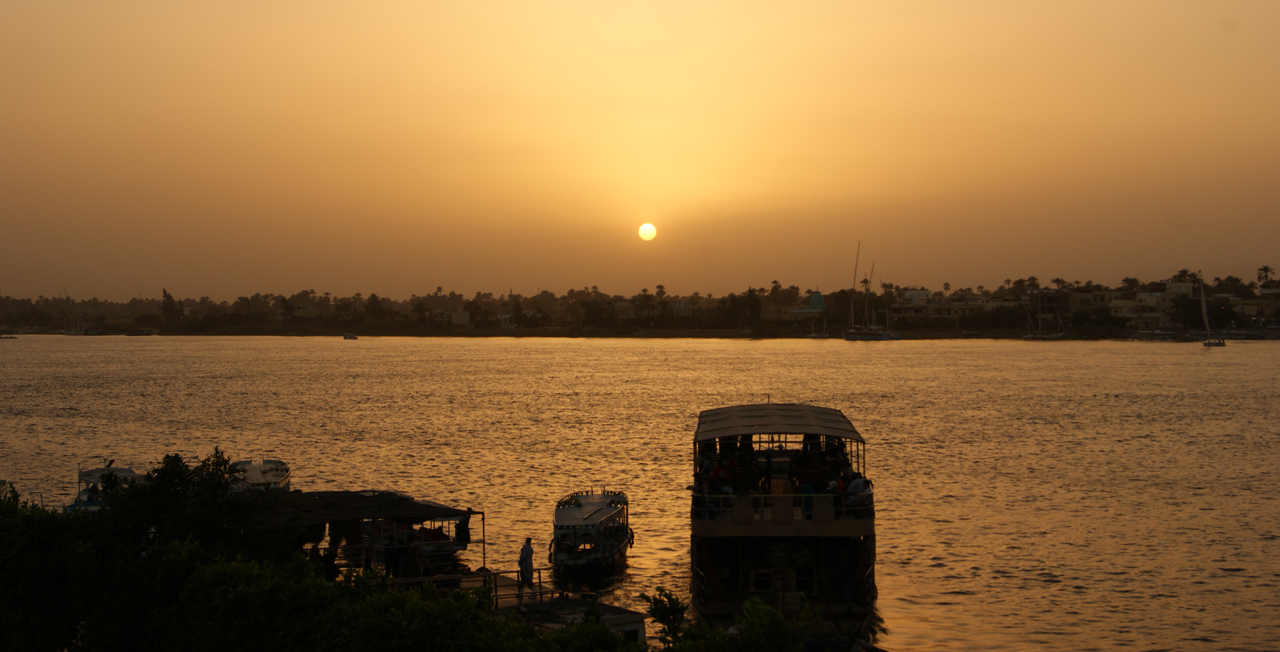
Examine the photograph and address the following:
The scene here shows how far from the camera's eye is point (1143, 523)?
37.4 m

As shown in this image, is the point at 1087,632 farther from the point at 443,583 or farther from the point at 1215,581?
the point at 443,583

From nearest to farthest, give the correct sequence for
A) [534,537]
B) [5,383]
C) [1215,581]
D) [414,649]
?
[414,649]
[1215,581]
[534,537]
[5,383]

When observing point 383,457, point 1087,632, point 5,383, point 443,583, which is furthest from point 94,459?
point 5,383

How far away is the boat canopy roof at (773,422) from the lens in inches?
927

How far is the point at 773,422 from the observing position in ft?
80.4

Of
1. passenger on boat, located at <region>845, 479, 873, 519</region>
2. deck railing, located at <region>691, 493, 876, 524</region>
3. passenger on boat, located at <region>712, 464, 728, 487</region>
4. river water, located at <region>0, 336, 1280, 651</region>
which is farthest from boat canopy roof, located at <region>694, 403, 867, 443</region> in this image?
river water, located at <region>0, 336, 1280, 651</region>

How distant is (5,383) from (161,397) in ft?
123

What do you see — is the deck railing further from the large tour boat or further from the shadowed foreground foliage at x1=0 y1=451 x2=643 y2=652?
the shadowed foreground foliage at x1=0 y1=451 x2=643 y2=652

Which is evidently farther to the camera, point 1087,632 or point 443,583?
point 1087,632

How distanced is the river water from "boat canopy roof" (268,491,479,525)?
5.16 metres

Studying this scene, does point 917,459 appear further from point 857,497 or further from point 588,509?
point 857,497

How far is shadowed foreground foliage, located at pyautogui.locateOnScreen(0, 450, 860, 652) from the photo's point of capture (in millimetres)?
10961

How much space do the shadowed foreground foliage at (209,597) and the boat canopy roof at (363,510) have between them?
7.80 metres

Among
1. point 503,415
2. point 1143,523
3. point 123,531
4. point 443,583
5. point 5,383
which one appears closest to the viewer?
point 123,531
